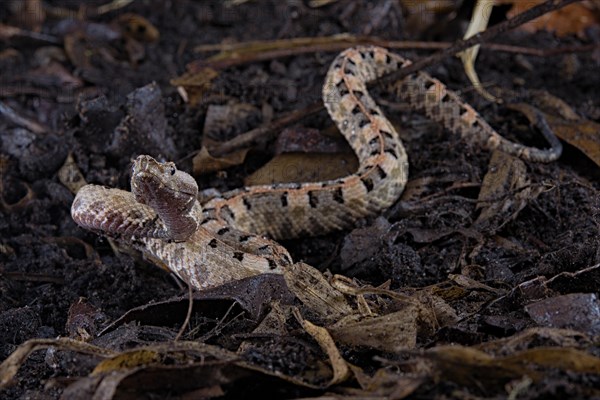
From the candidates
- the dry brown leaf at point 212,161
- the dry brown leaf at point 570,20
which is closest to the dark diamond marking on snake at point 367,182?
the dry brown leaf at point 212,161

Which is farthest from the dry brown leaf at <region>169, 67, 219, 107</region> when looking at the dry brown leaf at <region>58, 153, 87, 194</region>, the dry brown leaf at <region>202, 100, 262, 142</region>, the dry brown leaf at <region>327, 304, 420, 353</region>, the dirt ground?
the dry brown leaf at <region>327, 304, 420, 353</region>

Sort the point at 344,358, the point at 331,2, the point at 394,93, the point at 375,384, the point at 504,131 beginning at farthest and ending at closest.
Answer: the point at 331,2, the point at 394,93, the point at 504,131, the point at 344,358, the point at 375,384

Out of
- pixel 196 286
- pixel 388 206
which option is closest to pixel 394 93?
pixel 388 206

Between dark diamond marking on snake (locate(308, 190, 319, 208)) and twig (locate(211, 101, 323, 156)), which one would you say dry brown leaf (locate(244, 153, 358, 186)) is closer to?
twig (locate(211, 101, 323, 156))

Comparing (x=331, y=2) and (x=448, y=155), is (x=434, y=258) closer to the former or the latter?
(x=448, y=155)

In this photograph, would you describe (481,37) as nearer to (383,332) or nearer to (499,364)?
(383,332)

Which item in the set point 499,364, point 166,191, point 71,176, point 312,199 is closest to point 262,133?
point 312,199
